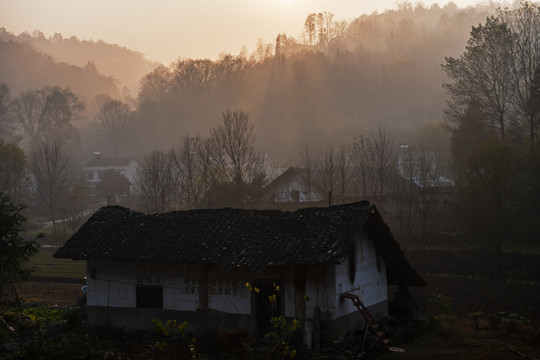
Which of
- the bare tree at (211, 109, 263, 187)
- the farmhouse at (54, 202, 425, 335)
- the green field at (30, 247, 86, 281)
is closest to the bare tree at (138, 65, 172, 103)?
the bare tree at (211, 109, 263, 187)

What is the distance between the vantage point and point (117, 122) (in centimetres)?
9412

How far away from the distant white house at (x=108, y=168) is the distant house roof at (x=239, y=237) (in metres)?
51.3

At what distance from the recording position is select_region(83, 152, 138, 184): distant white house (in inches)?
2798

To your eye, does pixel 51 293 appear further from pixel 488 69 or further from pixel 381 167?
pixel 488 69

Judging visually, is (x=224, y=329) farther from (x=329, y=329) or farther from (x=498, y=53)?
(x=498, y=53)

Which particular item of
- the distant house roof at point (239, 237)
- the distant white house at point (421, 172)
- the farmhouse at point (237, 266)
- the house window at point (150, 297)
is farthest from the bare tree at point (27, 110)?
the house window at point (150, 297)

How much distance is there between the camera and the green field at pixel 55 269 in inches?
1280

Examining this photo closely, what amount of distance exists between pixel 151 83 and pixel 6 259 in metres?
87.4

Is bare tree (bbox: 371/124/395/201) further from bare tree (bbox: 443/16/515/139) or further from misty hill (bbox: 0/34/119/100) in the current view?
misty hill (bbox: 0/34/119/100)

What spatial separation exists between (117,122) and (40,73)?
51.0m

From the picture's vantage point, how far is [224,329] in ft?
57.8

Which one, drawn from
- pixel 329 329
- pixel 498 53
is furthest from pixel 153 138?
pixel 329 329

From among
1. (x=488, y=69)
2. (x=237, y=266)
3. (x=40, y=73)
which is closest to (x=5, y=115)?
(x=40, y=73)

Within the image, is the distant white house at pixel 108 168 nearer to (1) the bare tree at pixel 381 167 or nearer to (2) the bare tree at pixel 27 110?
(2) the bare tree at pixel 27 110
